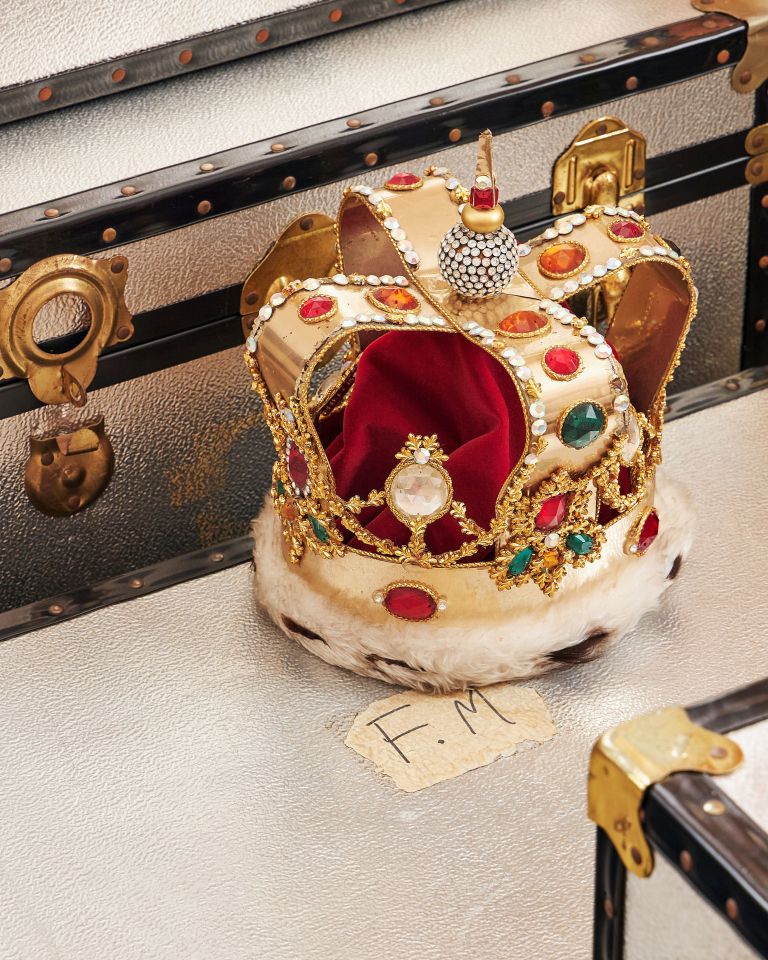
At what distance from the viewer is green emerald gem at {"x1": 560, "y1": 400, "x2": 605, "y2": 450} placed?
0.82 meters

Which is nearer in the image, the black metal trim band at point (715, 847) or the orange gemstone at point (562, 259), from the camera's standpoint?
the black metal trim band at point (715, 847)

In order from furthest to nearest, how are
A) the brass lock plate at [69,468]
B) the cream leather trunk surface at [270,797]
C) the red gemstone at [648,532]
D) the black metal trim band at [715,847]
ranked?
the brass lock plate at [69,468]
the red gemstone at [648,532]
the cream leather trunk surface at [270,797]
the black metal trim band at [715,847]

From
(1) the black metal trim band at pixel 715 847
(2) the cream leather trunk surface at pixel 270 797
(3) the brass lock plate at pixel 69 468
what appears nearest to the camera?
(1) the black metal trim band at pixel 715 847

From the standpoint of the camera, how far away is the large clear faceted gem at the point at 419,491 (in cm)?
83

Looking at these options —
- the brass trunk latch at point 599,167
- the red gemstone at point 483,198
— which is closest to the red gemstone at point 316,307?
the red gemstone at point 483,198

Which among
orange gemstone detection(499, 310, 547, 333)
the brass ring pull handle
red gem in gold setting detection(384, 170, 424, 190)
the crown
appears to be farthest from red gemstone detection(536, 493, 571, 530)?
the brass ring pull handle

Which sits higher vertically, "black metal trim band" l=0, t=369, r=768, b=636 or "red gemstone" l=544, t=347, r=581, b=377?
"red gemstone" l=544, t=347, r=581, b=377

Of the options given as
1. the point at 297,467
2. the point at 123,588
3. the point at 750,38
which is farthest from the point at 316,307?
the point at 750,38

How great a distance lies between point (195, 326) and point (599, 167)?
1.11ft

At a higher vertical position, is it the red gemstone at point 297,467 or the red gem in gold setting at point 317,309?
the red gem in gold setting at point 317,309

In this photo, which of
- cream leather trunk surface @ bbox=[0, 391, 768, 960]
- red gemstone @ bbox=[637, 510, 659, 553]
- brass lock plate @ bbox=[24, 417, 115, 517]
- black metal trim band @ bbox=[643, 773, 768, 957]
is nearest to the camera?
black metal trim band @ bbox=[643, 773, 768, 957]

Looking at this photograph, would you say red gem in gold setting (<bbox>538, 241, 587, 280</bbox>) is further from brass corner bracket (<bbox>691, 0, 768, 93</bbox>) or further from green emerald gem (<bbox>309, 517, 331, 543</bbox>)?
brass corner bracket (<bbox>691, 0, 768, 93</bbox>)

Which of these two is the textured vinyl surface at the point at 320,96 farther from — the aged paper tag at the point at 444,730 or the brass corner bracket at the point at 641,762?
the brass corner bracket at the point at 641,762

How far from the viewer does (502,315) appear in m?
0.85
